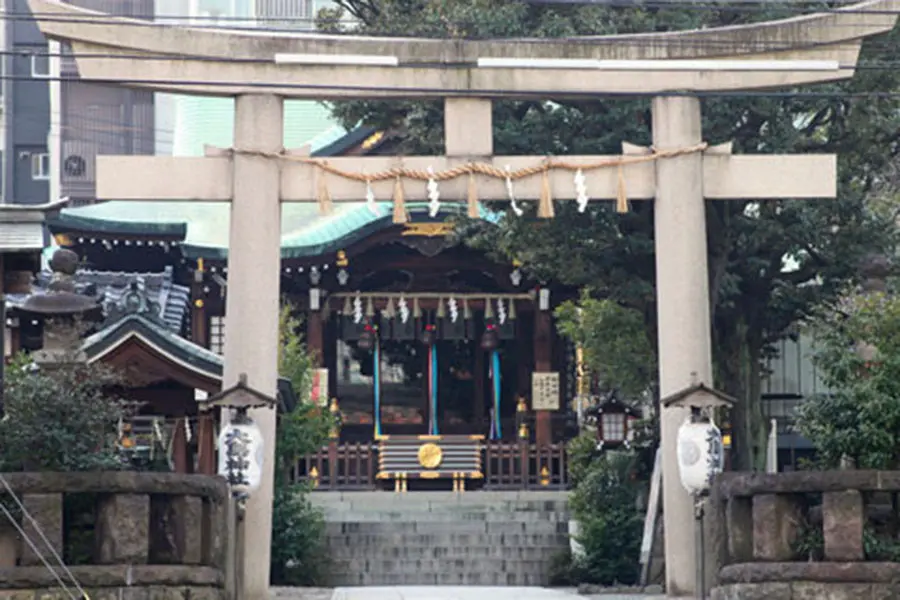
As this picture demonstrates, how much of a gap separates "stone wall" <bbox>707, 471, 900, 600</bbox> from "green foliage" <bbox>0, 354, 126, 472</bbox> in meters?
6.55

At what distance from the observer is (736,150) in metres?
26.6

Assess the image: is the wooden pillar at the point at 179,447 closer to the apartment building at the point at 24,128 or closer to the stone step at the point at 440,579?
the stone step at the point at 440,579

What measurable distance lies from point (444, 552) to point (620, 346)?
4149mm

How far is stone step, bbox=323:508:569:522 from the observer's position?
102 feet

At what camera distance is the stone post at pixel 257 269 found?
73.7 feet

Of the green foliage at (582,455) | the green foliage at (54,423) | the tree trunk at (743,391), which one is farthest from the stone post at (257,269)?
the green foliage at (582,455)

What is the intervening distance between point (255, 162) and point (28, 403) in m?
4.85

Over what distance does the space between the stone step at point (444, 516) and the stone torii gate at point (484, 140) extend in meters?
8.50

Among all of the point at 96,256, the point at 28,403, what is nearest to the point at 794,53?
the point at 28,403

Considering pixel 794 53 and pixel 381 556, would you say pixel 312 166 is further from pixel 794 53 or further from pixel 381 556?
pixel 381 556

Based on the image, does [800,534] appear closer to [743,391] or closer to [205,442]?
[743,391]

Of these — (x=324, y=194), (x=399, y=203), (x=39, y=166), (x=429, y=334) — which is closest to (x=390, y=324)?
(x=429, y=334)

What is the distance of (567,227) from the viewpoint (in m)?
26.5

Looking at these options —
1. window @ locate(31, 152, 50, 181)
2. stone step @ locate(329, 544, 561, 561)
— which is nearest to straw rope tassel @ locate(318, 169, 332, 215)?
stone step @ locate(329, 544, 561, 561)
